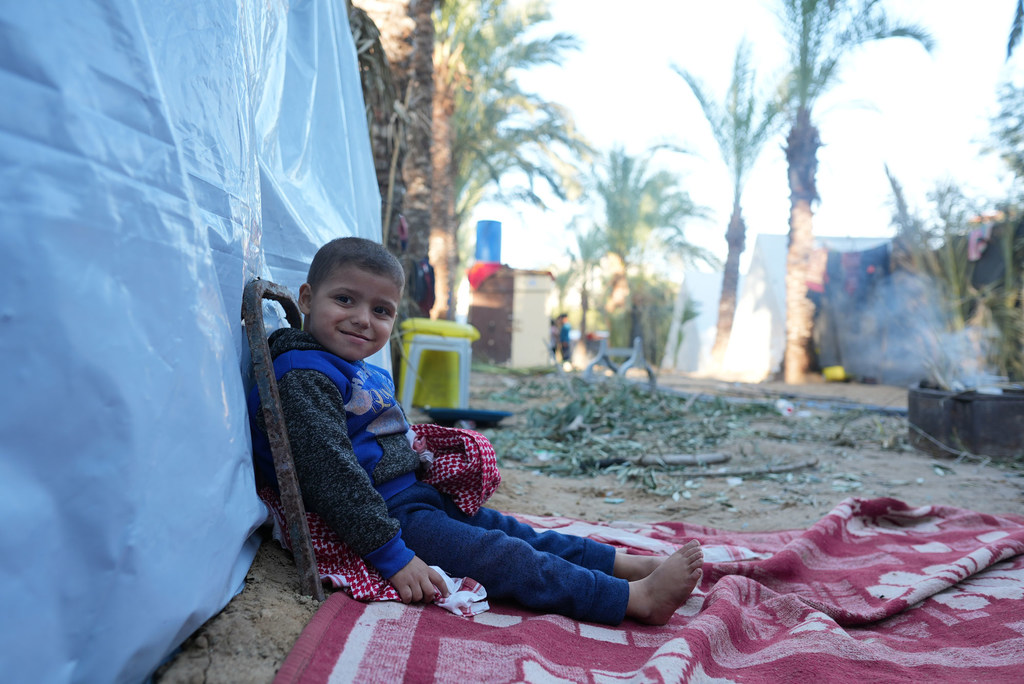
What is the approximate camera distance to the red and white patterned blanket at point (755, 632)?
1.12m

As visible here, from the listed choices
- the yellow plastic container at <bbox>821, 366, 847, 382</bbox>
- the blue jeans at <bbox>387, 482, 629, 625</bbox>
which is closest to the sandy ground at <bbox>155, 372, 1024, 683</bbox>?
the blue jeans at <bbox>387, 482, 629, 625</bbox>

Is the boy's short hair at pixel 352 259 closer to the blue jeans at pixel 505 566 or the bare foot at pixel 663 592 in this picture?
the blue jeans at pixel 505 566

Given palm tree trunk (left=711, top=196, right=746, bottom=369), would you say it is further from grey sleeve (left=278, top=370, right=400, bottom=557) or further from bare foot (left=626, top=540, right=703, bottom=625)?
grey sleeve (left=278, top=370, right=400, bottom=557)

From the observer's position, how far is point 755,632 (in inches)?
57.0

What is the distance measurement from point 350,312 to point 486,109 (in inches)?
521

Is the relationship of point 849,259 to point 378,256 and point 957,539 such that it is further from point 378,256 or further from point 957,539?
point 378,256

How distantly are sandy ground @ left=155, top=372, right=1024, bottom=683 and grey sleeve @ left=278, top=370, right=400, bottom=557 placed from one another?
0.16 m

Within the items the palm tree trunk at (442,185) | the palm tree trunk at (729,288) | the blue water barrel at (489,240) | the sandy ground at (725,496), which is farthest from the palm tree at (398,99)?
the palm tree trunk at (729,288)

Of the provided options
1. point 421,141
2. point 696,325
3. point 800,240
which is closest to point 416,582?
point 421,141

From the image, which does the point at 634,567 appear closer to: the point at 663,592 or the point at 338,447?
the point at 663,592

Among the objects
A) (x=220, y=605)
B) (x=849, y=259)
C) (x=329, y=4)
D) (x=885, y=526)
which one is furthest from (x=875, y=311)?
(x=220, y=605)

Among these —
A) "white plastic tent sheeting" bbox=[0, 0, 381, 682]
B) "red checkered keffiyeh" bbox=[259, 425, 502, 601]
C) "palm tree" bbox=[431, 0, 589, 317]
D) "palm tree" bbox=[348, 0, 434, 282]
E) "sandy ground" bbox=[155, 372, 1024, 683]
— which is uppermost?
"palm tree" bbox=[431, 0, 589, 317]

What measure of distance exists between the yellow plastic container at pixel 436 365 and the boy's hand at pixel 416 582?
131 inches

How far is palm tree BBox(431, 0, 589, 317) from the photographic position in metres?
11.5
